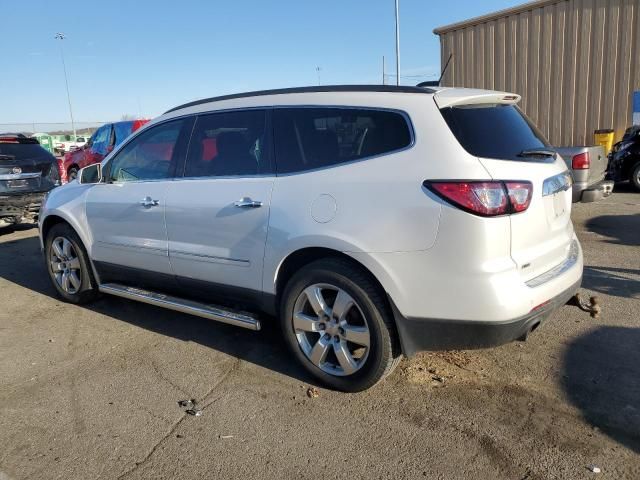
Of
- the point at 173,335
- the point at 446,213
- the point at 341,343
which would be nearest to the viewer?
the point at 446,213

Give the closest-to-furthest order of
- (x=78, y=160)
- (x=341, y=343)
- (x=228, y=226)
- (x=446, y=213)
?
(x=446, y=213) < (x=341, y=343) < (x=228, y=226) < (x=78, y=160)

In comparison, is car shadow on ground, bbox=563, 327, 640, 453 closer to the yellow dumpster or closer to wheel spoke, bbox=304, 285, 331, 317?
wheel spoke, bbox=304, 285, 331, 317

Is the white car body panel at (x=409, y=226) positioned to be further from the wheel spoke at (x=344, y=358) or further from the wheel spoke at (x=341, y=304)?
the wheel spoke at (x=344, y=358)

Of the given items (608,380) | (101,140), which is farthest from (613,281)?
(101,140)

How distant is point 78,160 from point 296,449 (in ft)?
48.6

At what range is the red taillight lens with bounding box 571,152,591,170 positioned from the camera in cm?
700

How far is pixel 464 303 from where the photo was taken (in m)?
2.82

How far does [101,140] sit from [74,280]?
34.3ft

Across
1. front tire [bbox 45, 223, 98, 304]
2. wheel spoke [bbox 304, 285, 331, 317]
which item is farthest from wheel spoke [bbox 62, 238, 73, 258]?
wheel spoke [bbox 304, 285, 331, 317]

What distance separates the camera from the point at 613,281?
5195 mm

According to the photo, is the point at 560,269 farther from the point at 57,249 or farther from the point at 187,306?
the point at 57,249

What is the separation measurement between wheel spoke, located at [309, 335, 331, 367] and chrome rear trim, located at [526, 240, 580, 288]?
1227 millimetres

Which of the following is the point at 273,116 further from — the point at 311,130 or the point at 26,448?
the point at 26,448

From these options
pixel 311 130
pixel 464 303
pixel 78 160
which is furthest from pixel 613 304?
pixel 78 160
